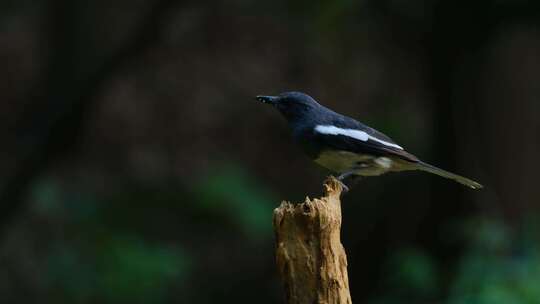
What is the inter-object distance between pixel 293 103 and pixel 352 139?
1.31 ft

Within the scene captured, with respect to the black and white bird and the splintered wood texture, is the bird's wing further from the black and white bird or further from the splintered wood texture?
the splintered wood texture

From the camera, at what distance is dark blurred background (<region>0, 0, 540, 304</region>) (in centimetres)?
729

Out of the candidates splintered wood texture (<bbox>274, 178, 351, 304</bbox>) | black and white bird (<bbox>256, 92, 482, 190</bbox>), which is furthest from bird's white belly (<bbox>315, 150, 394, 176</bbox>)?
splintered wood texture (<bbox>274, 178, 351, 304</bbox>)

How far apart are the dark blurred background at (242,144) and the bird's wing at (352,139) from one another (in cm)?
162

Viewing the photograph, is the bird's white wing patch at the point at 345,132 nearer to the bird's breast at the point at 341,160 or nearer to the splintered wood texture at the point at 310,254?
the bird's breast at the point at 341,160

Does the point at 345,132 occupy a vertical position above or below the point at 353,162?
above

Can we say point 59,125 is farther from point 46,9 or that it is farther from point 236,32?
point 236,32

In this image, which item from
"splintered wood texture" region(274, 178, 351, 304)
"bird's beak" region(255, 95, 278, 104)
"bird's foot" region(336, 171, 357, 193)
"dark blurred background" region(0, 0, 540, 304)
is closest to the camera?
"splintered wood texture" region(274, 178, 351, 304)

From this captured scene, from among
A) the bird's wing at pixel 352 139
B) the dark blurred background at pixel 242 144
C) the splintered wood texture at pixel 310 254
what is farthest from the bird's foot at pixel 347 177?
the dark blurred background at pixel 242 144

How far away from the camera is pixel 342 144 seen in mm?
4484

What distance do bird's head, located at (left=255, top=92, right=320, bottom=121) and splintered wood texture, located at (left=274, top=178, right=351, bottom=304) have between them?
127 centimetres

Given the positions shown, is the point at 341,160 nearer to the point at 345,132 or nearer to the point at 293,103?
the point at 345,132

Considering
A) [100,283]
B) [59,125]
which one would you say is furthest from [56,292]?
[59,125]


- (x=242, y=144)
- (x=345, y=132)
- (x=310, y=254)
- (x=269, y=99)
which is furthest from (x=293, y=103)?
(x=242, y=144)
